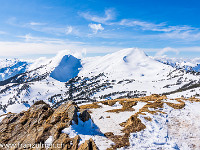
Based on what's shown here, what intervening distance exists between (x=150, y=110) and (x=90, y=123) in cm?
1595

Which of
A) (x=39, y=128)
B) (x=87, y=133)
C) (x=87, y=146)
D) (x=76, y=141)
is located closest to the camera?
(x=87, y=146)

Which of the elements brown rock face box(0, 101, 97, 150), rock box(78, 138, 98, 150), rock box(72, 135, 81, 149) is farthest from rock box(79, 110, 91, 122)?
rock box(78, 138, 98, 150)

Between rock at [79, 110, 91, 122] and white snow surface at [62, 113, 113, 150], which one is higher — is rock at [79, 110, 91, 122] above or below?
above

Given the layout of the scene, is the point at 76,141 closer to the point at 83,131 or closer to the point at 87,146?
the point at 87,146

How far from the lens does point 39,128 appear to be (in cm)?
1834

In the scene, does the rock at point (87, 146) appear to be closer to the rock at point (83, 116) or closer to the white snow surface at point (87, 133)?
the white snow surface at point (87, 133)

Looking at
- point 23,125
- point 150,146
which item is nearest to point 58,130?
point 23,125

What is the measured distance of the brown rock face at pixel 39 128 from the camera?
15.3m

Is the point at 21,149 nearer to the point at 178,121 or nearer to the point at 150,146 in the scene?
the point at 150,146

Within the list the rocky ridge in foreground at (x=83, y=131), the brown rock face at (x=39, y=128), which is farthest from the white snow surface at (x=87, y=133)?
the brown rock face at (x=39, y=128)

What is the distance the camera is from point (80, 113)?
1961 centimetres

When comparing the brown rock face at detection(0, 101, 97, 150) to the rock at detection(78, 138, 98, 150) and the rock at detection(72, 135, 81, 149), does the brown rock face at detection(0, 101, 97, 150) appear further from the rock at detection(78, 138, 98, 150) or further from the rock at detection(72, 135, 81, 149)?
the rock at detection(78, 138, 98, 150)

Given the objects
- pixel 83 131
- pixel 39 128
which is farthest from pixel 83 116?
pixel 39 128

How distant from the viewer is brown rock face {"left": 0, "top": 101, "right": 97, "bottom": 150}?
1530cm
